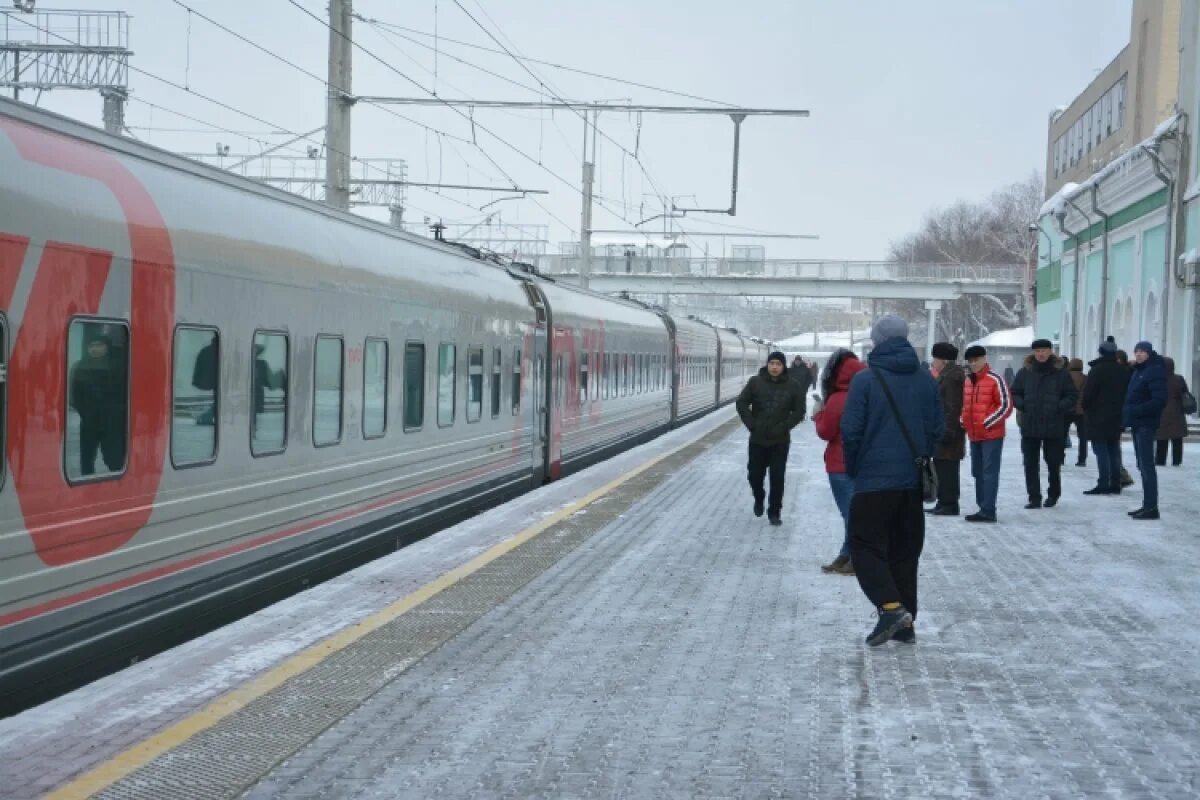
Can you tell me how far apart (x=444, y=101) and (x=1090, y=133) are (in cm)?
4204

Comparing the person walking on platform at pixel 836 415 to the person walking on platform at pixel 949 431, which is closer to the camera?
the person walking on platform at pixel 836 415

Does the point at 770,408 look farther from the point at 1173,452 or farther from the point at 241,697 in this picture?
the point at 1173,452

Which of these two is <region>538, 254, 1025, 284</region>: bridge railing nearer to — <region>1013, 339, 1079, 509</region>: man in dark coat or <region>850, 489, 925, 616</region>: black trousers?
<region>1013, 339, 1079, 509</region>: man in dark coat

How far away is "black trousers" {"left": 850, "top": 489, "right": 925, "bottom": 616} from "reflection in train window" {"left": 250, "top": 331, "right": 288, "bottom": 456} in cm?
356

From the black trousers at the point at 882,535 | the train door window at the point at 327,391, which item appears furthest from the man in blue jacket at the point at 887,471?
the train door window at the point at 327,391

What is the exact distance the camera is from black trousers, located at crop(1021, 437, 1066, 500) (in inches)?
647

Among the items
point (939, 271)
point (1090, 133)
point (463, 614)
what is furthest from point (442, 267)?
point (939, 271)

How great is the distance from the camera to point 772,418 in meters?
15.0

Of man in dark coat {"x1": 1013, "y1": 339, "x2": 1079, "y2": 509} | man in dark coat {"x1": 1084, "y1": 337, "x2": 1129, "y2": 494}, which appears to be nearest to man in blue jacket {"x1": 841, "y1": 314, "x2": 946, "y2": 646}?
man in dark coat {"x1": 1013, "y1": 339, "x2": 1079, "y2": 509}

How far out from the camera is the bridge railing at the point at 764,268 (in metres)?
70.1

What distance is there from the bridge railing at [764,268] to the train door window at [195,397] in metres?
59.9

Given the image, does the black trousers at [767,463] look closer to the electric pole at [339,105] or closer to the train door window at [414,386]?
the train door window at [414,386]

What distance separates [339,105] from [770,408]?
21.6ft

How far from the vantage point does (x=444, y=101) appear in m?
21.6
